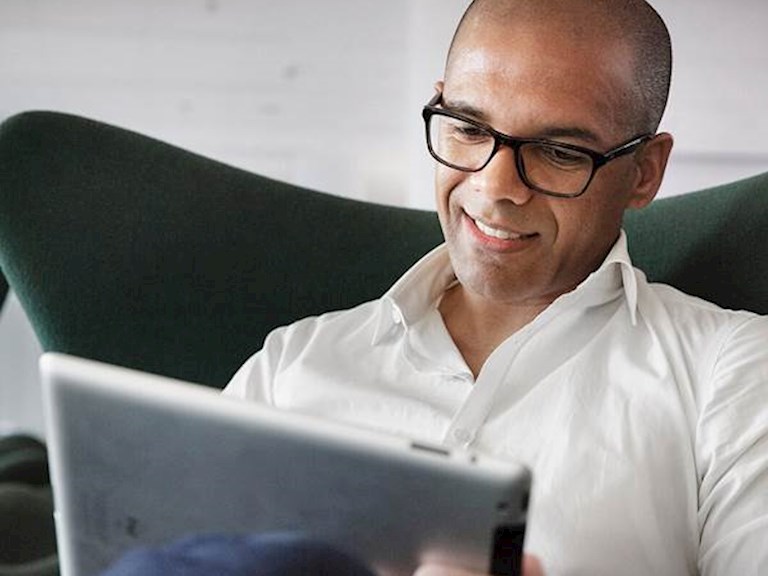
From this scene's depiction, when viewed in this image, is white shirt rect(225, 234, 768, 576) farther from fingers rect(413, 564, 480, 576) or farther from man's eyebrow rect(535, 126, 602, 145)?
fingers rect(413, 564, 480, 576)

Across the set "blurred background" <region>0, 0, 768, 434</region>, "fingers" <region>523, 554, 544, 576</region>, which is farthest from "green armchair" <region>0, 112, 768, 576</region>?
"blurred background" <region>0, 0, 768, 434</region>

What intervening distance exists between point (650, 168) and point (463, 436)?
351 mm

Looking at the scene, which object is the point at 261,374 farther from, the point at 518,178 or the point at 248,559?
the point at 248,559

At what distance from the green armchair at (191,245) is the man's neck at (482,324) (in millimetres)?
166

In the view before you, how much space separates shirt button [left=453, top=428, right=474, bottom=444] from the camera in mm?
1031

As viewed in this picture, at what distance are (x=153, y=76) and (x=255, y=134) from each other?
0.23 metres

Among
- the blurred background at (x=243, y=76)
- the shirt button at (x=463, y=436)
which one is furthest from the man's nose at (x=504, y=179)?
the blurred background at (x=243, y=76)

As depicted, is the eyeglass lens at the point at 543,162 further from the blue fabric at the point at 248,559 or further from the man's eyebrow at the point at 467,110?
the blue fabric at the point at 248,559

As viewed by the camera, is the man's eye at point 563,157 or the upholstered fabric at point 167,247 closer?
the man's eye at point 563,157

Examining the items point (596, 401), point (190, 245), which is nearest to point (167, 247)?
point (190, 245)

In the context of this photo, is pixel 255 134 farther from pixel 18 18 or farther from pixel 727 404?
pixel 727 404

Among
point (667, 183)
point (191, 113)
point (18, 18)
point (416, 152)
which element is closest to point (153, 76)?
point (191, 113)

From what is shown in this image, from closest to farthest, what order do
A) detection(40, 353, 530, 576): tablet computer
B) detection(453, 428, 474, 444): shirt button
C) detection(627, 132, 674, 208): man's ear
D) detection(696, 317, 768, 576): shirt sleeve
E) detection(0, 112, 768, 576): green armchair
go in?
1. detection(40, 353, 530, 576): tablet computer
2. detection(696, 317, 768, 576): shirt sleeve
3. detection(453, 428, 474, 444): shirt button
4. detection(627, 132, 674, 208): man's ear
5. detection(0, 112, 768, 576): green armchair

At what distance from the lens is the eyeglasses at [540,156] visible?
3.46ft
